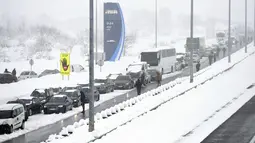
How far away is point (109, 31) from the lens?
234ft

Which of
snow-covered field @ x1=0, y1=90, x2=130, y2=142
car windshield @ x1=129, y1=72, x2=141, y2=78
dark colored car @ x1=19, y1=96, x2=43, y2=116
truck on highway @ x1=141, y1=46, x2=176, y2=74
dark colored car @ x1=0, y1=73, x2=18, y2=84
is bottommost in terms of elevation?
snow-covered field @ x1=0, y1=90, x2=130, y2=142

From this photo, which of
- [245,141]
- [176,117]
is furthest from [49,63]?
[245,141]

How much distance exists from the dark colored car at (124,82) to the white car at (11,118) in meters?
19.3

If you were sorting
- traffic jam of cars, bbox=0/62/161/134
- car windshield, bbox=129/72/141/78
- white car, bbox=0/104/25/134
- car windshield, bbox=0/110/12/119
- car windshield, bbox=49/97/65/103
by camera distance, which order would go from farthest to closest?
car windshield, bbox=129/72/141/78, car windshield, bbox=49/97/65/103, traffic jam of cars, bbox=0/62/161/134, car windshield, bbox=0/110/12/119, white car, bbox=0/104/25/134

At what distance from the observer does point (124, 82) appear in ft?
150

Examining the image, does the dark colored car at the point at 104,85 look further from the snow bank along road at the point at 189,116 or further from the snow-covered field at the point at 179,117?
the snow bank along road at the point at 189,116

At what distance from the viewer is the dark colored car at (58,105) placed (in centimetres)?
3170

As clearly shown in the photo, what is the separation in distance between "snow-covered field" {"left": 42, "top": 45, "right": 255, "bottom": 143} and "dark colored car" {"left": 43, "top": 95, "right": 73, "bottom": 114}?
485cm

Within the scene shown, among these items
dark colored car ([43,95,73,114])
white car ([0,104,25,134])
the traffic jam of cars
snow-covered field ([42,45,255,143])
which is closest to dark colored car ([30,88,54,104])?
the traffic jam of cars

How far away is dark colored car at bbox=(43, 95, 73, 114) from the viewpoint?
31703 mm

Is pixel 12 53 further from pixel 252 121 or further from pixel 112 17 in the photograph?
pixel 252 121

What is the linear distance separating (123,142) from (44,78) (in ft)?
118

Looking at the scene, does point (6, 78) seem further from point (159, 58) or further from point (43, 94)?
point (43, 94)

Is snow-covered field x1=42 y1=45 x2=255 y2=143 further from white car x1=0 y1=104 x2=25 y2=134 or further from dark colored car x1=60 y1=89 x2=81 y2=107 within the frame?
dark colored car x1=60 y1=89 x2=81 y2=107
